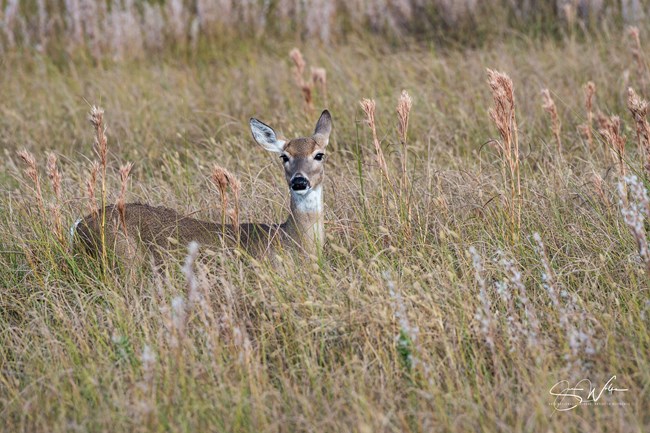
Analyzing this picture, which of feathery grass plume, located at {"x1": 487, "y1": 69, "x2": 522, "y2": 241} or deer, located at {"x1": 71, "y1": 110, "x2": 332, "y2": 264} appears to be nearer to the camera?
feathery grass plume, located at {"x1": 487, "y1": 69, "x2": 522, "y2": 241}

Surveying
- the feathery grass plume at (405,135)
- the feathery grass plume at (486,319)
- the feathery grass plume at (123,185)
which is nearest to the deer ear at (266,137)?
the feathery grass plume at (405,135)

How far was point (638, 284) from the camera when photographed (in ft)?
12.3

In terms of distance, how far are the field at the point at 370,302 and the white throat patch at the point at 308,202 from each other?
166 mm

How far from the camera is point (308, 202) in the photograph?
4.85 meters

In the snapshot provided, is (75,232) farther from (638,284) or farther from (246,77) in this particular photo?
(246,77)

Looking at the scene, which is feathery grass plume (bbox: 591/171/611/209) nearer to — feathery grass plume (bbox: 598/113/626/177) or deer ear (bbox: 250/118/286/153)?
feathery grass plume (bbox: 598/113/626/177)

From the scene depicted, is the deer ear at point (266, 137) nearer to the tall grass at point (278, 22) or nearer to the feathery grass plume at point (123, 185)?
the feathery grass plume at point (123, 185)

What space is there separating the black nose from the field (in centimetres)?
27

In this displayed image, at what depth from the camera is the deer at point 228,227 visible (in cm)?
454

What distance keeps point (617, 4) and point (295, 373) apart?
6229mm

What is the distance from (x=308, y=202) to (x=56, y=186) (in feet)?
4.04
